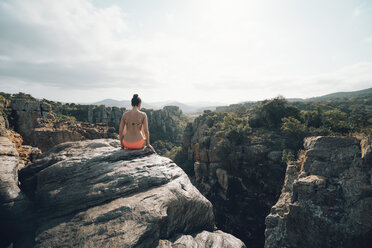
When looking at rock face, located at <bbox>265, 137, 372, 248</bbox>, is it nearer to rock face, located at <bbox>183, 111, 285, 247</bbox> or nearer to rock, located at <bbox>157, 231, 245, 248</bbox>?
rock, located at <bbox>157, 231, 245, 248</bbox>

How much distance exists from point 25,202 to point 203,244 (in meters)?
5.48

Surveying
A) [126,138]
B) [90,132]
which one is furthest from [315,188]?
[90,132]

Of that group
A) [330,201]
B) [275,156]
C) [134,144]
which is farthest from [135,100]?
[275,156]

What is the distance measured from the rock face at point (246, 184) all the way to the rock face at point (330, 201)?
11.5 meters

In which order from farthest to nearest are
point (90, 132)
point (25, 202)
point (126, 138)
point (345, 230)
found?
point (90, 132) → point (345, 230) → point (126, 138) → point (25, 202)

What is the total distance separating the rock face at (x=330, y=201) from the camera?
10016mm

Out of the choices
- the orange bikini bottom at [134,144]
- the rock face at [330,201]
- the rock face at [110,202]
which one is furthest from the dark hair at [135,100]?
the rock face at [330,201]

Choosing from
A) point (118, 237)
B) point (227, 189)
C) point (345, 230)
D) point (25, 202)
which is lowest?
point (227, 189)

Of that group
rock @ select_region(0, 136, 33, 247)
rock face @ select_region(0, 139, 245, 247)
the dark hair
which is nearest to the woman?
the dark hair

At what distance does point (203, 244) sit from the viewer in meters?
5.53

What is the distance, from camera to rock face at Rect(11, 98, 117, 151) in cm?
1228

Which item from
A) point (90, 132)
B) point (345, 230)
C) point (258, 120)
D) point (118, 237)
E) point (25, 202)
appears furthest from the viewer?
point (258, 120)

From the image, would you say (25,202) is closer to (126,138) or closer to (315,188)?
(126,138)

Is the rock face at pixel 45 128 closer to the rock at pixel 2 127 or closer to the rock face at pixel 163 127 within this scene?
the rock at pixel 2 127
